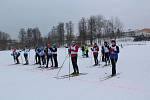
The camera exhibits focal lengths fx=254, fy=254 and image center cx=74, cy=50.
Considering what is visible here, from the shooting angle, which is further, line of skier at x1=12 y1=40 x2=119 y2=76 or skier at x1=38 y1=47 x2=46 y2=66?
skier at x1=38 y1=47 x2=46 y2=66

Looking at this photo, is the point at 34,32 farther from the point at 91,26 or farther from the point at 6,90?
the point at 6,90

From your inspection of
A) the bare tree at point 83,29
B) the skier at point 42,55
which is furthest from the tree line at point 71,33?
the skier at point 42,55

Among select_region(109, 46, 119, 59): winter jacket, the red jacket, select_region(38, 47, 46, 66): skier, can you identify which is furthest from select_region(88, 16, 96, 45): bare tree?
select_region(109, 46, 119, 59): winter jacket

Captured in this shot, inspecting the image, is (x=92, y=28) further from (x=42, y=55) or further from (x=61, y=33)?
(x=42, y=55)

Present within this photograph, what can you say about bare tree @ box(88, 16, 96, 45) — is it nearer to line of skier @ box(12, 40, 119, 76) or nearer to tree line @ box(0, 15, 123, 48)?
tree line @ box(0, 15, 123, 48)

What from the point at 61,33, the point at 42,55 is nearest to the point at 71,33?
the point at 61,33

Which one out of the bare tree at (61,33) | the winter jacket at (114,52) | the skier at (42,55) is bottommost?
the skier at (42,55)

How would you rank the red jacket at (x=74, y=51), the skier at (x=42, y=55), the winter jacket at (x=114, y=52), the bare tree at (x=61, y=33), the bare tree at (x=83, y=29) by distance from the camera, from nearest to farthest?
→ the winter jacket at (x=114, y=52), the red jacket at (x=74, y=51), the skier at (x=42, y=55), the bare tree at (x=83, y=29), the bare tree at (x=61, y=33)

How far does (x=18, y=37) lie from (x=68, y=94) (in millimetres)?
76042

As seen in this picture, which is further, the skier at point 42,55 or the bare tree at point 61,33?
the bare tree at point 61,33

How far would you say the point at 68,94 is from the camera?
8.41 m

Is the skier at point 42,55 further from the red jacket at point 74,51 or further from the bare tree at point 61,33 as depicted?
the bare tree at point 61,33

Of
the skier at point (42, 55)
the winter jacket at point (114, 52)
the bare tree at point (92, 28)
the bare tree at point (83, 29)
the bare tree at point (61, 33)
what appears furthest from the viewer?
the bare tree at point (61, 33)

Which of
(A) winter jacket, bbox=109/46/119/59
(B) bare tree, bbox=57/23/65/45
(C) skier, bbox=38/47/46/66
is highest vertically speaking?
(B) bare tree, bbox=57/23/65/45
